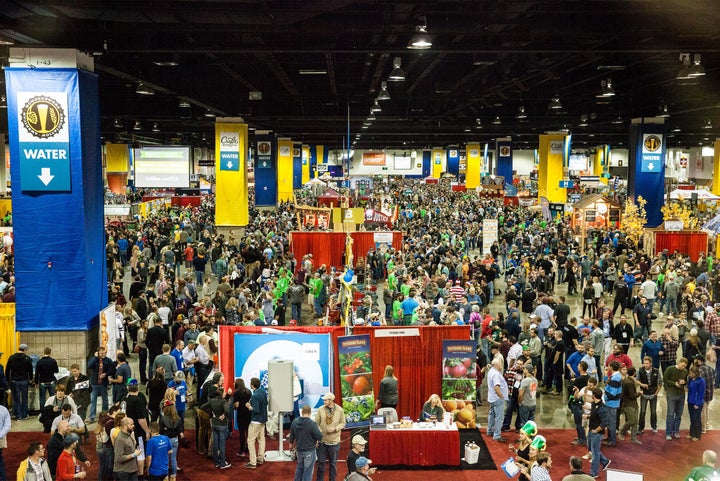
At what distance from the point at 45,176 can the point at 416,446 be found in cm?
810

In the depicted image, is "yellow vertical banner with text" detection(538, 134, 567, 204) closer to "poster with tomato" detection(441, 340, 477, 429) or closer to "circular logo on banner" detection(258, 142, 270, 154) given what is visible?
"circular logo on banner" detection(258, 142, 270, 154)

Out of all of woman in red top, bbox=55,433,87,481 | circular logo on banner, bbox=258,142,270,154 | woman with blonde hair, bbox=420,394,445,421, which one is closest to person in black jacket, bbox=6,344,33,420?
woman in red top, bbox=55,433,87,481

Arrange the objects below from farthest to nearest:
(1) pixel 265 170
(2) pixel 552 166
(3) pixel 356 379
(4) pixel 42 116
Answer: (1) pixel 265 170, (2) pixel 552 166, (4) pixel 42 116, (3) pixel 356 379

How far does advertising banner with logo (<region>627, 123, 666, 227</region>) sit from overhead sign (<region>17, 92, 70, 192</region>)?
24.7 meters

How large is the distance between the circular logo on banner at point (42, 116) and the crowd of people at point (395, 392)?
12.7ft

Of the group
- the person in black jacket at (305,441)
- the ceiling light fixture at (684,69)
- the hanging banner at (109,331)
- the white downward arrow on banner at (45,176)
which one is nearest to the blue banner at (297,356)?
the person in black jacket at (305,441)

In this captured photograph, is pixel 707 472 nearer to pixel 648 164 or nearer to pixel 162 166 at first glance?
pixel 648 164

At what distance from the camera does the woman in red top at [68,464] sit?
24.3 ft

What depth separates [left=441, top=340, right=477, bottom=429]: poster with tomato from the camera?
34.3 ft

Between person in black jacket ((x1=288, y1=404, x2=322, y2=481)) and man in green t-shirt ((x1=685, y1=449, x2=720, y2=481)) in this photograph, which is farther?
person in black jacket ((x1=288, y1=404, x2=322, y2=481))

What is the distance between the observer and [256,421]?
923 cm

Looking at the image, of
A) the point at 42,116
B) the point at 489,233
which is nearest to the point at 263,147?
the point at 489,233

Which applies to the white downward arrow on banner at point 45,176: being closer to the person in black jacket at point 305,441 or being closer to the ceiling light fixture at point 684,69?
the person in black jacket at point 305,441

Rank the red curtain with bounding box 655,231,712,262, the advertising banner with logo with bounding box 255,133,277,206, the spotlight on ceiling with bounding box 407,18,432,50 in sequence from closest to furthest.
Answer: the spotlight on ceiling with bounding box 407,18,432,50 → the red curtain with bounding box 655,231,712,262 → the advertising banner with logo with bounding box 255,133,277,206
